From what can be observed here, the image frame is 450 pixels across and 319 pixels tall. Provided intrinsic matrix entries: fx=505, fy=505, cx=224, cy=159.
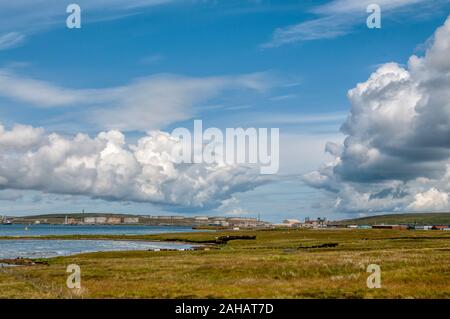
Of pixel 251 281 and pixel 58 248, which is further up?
pixel 251 281

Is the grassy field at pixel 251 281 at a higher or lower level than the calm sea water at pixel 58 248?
higher

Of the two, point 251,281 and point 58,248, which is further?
point 58,248

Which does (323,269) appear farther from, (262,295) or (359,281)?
(262,295)

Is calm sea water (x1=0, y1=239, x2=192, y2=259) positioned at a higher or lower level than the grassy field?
lower

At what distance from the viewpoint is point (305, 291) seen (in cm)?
3694

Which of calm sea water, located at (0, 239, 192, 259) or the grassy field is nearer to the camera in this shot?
the grassy field

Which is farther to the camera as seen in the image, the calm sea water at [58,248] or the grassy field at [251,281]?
the calm sea water at [58,248]
